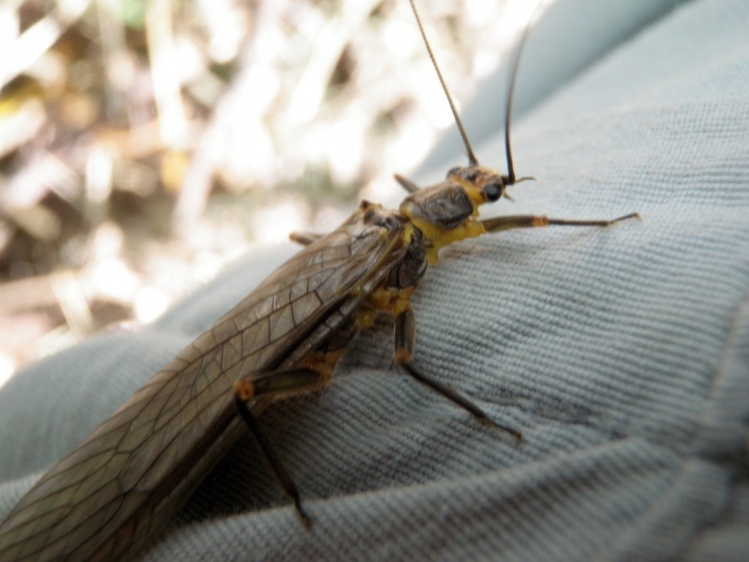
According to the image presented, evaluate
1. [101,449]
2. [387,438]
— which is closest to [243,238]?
[101,449]

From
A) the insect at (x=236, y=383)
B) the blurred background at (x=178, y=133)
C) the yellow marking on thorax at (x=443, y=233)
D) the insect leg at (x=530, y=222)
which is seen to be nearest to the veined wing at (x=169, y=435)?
the insect at (x=236, y=383)

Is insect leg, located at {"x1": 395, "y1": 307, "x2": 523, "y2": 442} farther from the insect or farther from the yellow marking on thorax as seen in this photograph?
the yellow marking on thorax

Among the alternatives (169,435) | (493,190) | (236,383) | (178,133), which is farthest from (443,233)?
(178,133)

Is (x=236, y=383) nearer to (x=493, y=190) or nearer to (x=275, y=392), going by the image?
(x=275, y=392)

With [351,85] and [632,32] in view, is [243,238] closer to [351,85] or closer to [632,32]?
[351,85]

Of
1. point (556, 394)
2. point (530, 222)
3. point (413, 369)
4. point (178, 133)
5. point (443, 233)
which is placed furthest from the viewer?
point (178, 133)

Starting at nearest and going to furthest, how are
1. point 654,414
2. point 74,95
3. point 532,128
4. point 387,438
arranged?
point 654,414
point 387,438
point 532,128
point 74,95
